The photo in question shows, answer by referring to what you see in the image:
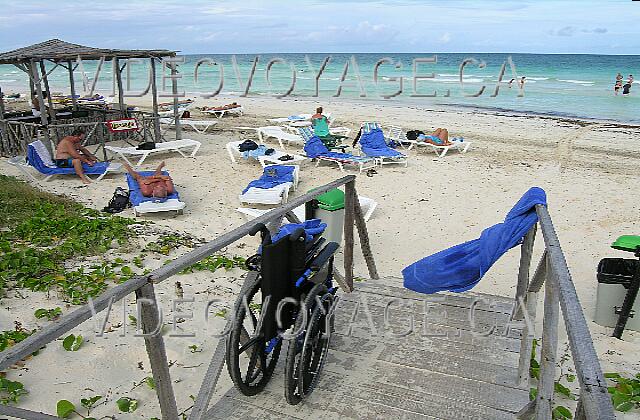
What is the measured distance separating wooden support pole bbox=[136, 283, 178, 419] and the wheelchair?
13.0 inches

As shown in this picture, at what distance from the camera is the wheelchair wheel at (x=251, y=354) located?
8.14ft

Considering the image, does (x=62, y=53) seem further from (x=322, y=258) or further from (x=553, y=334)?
(x=553, y=334)

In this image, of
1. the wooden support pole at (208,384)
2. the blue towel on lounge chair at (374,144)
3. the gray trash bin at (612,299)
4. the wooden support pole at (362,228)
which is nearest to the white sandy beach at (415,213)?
the gray trash bin at (612,299)

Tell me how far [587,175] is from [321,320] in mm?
8884

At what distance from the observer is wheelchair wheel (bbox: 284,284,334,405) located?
8.46ft

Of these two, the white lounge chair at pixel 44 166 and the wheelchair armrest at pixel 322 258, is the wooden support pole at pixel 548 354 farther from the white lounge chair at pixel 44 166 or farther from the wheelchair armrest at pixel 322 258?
the white lounge chair at pixel 44 166

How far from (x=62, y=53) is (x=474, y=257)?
9.88 meters

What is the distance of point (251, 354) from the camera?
106 inches

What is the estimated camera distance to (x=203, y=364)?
356 centimetres

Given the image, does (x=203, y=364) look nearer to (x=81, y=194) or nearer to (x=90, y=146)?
(x=81, y=194)

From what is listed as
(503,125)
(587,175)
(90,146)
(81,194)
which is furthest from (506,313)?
(503,125)

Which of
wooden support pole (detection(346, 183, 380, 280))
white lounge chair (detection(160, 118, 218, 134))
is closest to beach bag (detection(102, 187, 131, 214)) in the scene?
wooden support pole (detection(346, 183, 380, 280))

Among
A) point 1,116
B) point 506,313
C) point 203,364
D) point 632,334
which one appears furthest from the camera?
point 1,116

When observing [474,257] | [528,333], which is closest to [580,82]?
[474,257]
